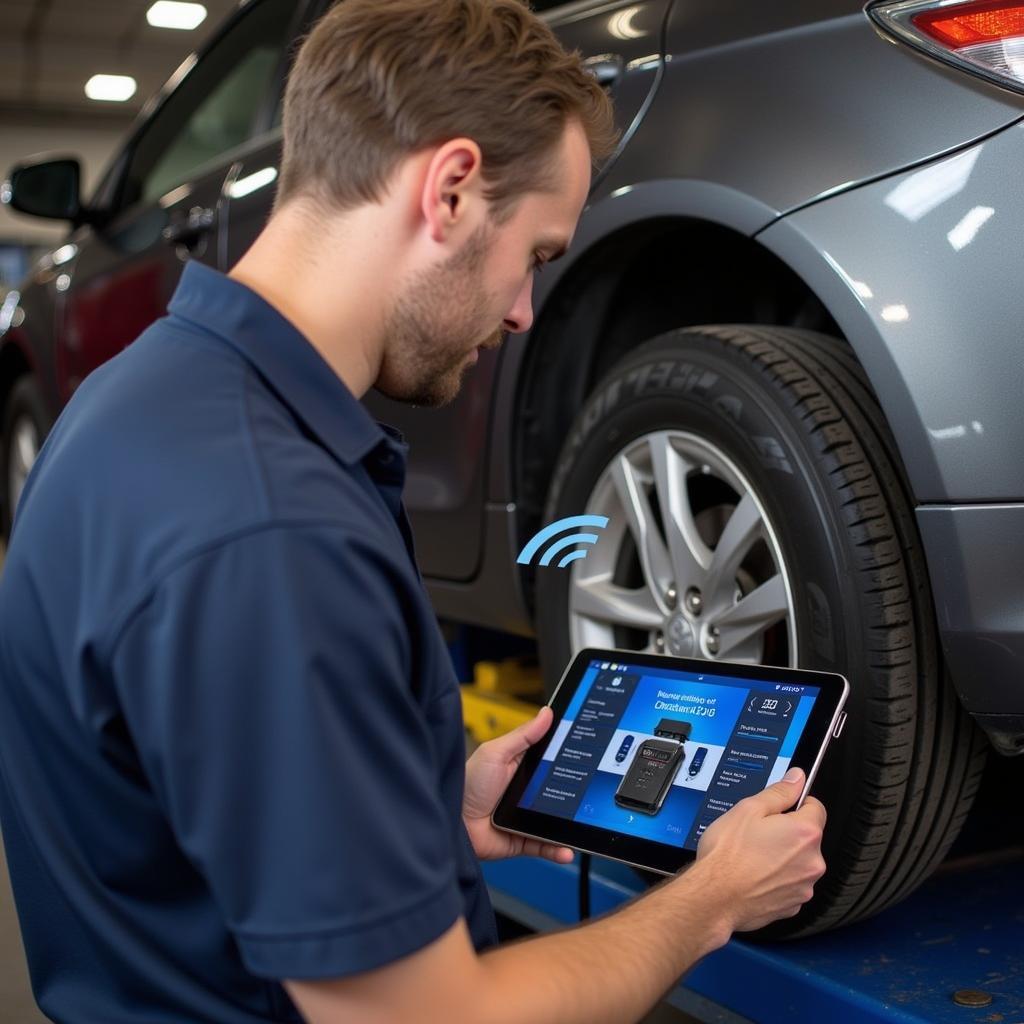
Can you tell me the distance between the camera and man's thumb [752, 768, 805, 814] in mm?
1112

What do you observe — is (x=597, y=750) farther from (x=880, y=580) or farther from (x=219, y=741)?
(x=219, y=741)

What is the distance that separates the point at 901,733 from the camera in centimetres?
133

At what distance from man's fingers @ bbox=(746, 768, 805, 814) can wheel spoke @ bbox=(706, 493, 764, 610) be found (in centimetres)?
36

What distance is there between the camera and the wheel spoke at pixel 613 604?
1626mm

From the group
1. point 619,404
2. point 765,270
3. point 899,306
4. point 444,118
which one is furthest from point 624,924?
point 765,270

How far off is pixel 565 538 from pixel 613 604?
0.14 meters

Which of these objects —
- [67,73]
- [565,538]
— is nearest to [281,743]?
[565,538]

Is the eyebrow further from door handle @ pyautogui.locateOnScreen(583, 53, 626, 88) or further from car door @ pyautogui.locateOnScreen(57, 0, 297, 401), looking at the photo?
car door @ pyautogui.locateOnScreen(57, 0, 297, 401)

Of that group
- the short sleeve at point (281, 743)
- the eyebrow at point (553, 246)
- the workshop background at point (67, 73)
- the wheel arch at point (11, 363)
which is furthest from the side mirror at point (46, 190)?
the workshop background at point (67, 73)

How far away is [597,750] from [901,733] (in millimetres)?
307

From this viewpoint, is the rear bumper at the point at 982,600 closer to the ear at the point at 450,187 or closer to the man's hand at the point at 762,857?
the man's hand at the point at 762,857

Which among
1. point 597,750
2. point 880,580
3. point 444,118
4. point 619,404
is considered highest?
point 444,118

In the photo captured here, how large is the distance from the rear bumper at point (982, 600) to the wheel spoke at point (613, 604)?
40cm

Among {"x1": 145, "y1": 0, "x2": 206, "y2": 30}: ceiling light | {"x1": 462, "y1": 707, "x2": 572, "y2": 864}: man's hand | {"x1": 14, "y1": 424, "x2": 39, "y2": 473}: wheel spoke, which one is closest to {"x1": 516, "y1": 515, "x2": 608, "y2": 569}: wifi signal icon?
{"x1": 462, "y1": 707, "x2": 572, "y2": 864}: man's hand
